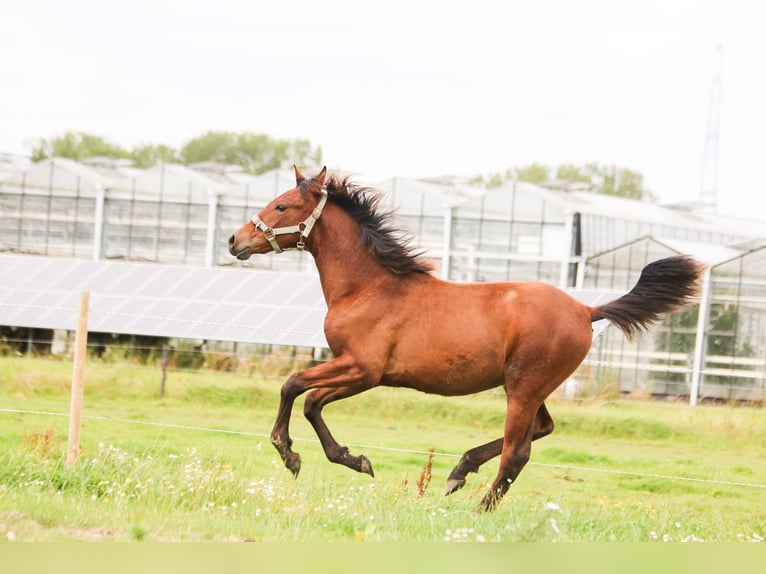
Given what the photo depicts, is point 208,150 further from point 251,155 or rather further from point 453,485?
point 453,485

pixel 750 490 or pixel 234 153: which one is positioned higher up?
pixel 234 153

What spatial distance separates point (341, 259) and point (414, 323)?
78 centimetres

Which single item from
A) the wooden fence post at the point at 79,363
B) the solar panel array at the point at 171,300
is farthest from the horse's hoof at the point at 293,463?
the solar panel array at the point at 171,300

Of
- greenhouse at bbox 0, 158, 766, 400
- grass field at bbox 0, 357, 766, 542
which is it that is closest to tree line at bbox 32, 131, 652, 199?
greenhouse at bbox 0, 158, 766, 400

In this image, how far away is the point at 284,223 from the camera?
7.91 m

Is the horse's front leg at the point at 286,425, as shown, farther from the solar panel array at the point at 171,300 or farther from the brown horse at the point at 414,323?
the solar panel array at the point at 171,300

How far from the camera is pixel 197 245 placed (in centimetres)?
3712

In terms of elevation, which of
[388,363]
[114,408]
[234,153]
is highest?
[234,153]

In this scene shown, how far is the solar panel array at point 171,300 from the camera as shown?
69.1 feet

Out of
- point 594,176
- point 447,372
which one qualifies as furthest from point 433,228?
point 594,176

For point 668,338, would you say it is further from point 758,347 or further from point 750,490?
point 750,490

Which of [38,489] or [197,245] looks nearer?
[38,489]

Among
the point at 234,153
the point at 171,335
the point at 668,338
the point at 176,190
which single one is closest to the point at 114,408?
the point at 171,335

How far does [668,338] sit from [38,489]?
894 inches
